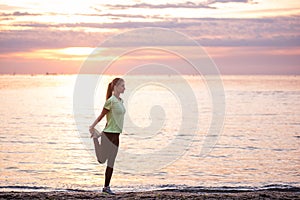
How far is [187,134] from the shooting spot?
28297 millimetres

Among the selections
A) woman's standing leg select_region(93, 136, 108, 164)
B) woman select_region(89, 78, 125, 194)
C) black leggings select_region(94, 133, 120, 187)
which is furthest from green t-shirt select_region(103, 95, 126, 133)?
woman's standing leg select_region(93, 136, 108, 164)

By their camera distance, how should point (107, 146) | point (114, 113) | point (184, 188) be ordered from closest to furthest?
1. point (114, 113)
2. point (107, 146)
3. point (184, 188)

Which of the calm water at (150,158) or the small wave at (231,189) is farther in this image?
the calm water at (150,158)

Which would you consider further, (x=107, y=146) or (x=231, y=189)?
(x=231, y=189)

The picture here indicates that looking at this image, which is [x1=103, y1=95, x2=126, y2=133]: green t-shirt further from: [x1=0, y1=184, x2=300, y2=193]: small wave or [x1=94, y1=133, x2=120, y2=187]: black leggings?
[x1=0, y1=184, x2=300, y2=193]: small wave

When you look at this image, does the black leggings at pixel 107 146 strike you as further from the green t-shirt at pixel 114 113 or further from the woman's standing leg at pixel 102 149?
the green t-shirt at pixel 114 113

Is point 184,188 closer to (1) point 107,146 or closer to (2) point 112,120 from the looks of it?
(1) point 107,146

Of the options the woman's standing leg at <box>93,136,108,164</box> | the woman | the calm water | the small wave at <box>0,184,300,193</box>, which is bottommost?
the calm water

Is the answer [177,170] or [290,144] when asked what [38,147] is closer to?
[177,170]

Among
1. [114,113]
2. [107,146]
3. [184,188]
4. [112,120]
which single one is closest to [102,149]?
[107,146]

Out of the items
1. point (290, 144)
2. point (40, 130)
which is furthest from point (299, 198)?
Result: point (40, 130)

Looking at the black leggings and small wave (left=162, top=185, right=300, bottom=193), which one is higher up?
the black leggings

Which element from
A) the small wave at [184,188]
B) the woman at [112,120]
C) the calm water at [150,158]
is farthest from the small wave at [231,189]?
the woman at [112,120]

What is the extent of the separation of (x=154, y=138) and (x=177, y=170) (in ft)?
32.2
